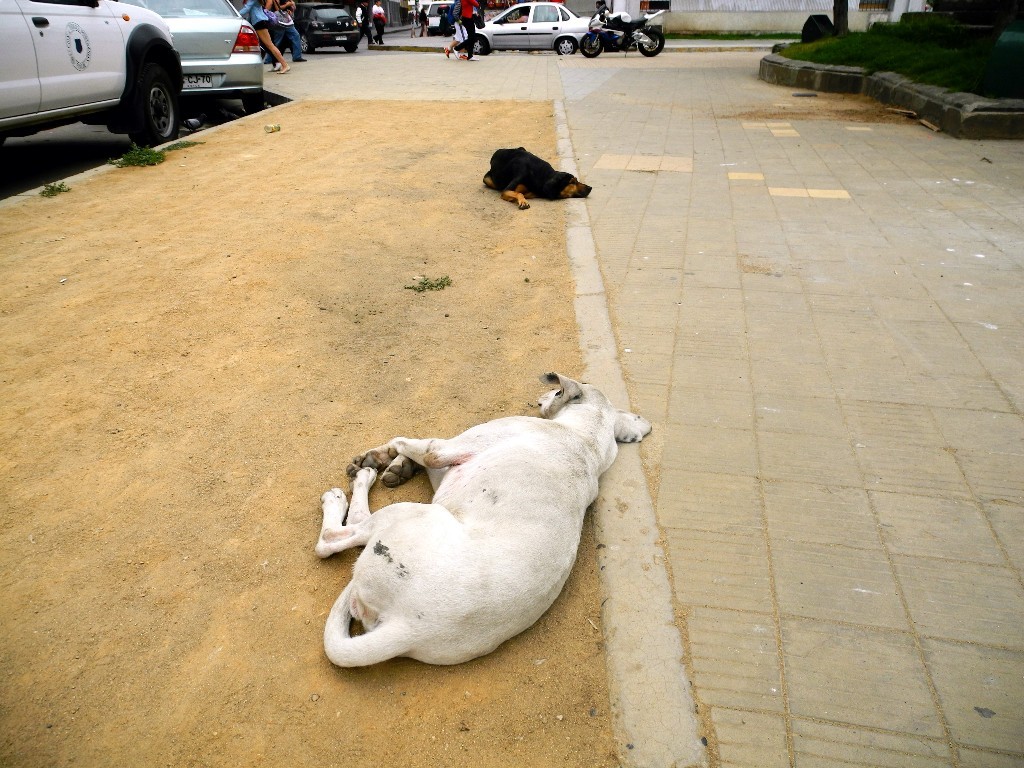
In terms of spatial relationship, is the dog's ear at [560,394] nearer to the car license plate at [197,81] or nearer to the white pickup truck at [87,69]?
the white pickup truck at [87,69]

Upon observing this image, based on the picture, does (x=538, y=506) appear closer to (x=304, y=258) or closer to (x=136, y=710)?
(x=136, y=710)

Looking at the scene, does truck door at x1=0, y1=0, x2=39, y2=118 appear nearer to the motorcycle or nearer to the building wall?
the motorcycle

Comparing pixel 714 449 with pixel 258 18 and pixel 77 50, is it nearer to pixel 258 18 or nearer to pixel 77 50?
pixel 77 50

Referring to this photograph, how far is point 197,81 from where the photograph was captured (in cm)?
1064

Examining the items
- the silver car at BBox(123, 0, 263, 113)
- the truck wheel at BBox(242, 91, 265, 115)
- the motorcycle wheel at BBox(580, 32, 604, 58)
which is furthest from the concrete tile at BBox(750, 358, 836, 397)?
the motorcycle wheel at BBox(580, 32, 604, 58)

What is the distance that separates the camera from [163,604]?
9.00 ft

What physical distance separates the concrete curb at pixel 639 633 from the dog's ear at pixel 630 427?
0.20 feet

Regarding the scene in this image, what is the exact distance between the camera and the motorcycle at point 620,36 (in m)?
23.1

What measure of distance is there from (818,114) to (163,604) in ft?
41.6

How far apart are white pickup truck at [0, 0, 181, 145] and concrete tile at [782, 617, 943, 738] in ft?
25.9

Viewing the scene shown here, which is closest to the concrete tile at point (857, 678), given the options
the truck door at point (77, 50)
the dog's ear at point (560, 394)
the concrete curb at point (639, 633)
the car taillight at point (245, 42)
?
the concrete curb at point (639, 633)

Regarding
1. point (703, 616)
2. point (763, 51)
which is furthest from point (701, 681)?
point (763, 51)

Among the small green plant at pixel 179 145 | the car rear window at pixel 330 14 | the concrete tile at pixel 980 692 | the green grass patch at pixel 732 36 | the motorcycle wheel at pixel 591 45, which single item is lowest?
the concrete tile at pixel 980 692

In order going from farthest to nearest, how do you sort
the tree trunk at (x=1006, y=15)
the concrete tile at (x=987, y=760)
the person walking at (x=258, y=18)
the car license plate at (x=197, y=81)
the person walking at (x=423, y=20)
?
1. the person walking at (x=423, y=20)
2. the person walking at (x=258, y=18)
3. the tree trunk at (x=1006, y=15)
4. the car license plate at (x=197, y=81)
5. the concrete tile at (x=987, y=760)
